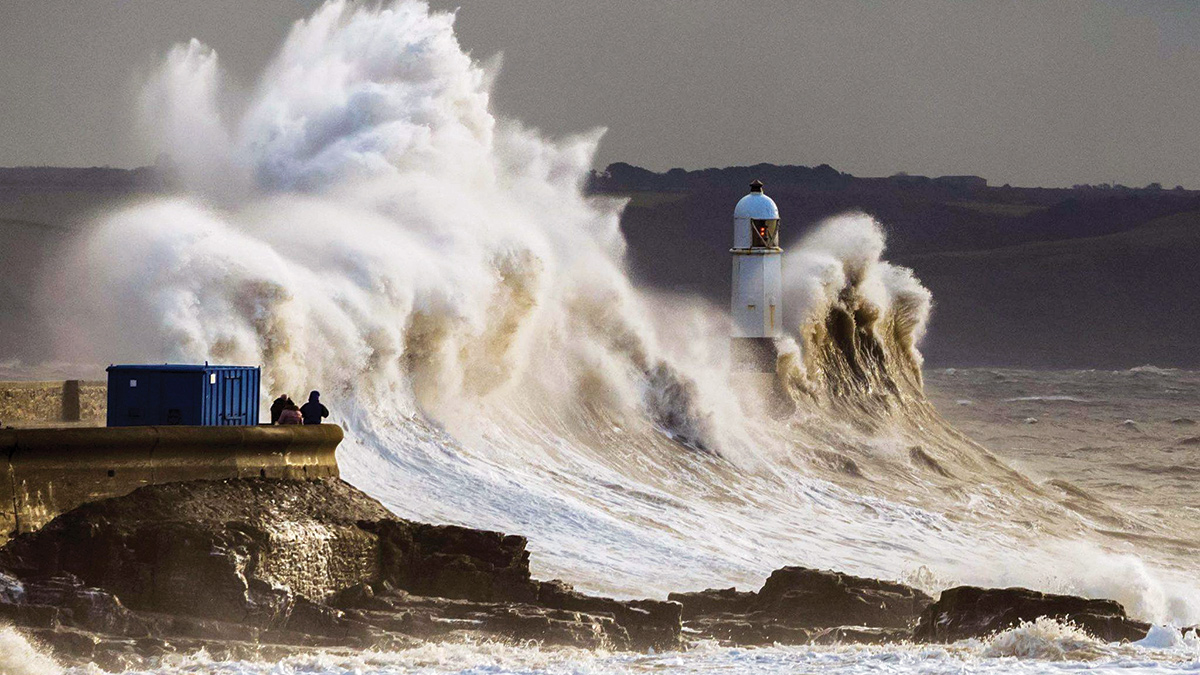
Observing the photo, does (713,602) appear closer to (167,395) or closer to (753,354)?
(167,395)

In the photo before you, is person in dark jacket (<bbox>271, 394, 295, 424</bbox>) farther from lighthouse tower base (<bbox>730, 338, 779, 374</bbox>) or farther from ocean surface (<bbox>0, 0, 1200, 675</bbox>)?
lighthouse tower base (<bbox>730, 338, 779, 374</bbox>)

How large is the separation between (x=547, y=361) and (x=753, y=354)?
3213 mm

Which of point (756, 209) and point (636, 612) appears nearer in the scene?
point (636, 612)

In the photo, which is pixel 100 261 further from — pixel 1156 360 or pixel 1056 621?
pixel 1156 360

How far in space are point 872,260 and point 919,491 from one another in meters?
6.69

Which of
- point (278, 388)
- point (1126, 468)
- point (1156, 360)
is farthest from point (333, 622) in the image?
point (1156, 360)

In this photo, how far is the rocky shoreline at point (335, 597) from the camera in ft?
39.9

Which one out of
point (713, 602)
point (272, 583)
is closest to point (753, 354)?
point (713, 602)

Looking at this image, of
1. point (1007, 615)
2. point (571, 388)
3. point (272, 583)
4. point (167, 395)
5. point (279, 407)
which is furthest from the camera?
point (571, 388)

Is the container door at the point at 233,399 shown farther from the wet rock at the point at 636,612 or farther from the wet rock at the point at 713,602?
the wet rock at the point at 713,602

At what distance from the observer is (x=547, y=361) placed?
24250 mm

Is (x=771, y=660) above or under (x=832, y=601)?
under

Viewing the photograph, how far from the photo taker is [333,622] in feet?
41.7

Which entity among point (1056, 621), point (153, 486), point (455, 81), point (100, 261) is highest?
point (455, 81)
